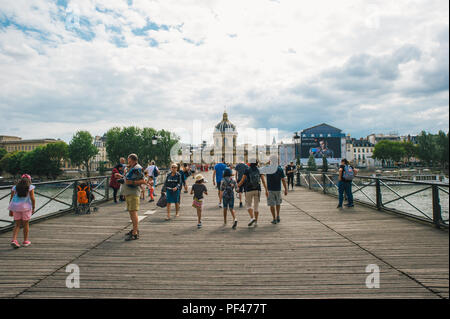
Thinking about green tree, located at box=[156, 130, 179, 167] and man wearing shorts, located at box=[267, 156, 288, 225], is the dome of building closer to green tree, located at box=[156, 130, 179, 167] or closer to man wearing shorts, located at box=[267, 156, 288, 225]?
green tree, located at box=[156, 130, 179, 167]

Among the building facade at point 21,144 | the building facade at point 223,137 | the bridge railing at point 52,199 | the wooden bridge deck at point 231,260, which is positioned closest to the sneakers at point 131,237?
the wooden bridge deck at point 231,260

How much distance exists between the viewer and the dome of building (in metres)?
113

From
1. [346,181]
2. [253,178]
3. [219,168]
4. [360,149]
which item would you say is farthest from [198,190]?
[360,149]

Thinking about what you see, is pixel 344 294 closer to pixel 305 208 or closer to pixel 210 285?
pixel 210 285

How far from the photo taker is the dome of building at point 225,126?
113 meters

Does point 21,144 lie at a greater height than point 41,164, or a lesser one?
greater

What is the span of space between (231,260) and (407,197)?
21.2ft

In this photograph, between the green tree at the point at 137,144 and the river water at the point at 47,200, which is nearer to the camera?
the river water at the point at 47,200

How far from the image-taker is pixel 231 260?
496 cm

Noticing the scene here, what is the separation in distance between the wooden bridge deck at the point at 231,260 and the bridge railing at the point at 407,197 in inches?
16.9

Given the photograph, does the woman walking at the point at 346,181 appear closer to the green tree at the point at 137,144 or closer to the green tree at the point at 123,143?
the green tree at the point at 137,144

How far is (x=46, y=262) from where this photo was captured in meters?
4.97

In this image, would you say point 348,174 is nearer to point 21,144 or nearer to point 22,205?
point 22,205

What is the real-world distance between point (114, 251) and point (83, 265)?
2.64 feet
